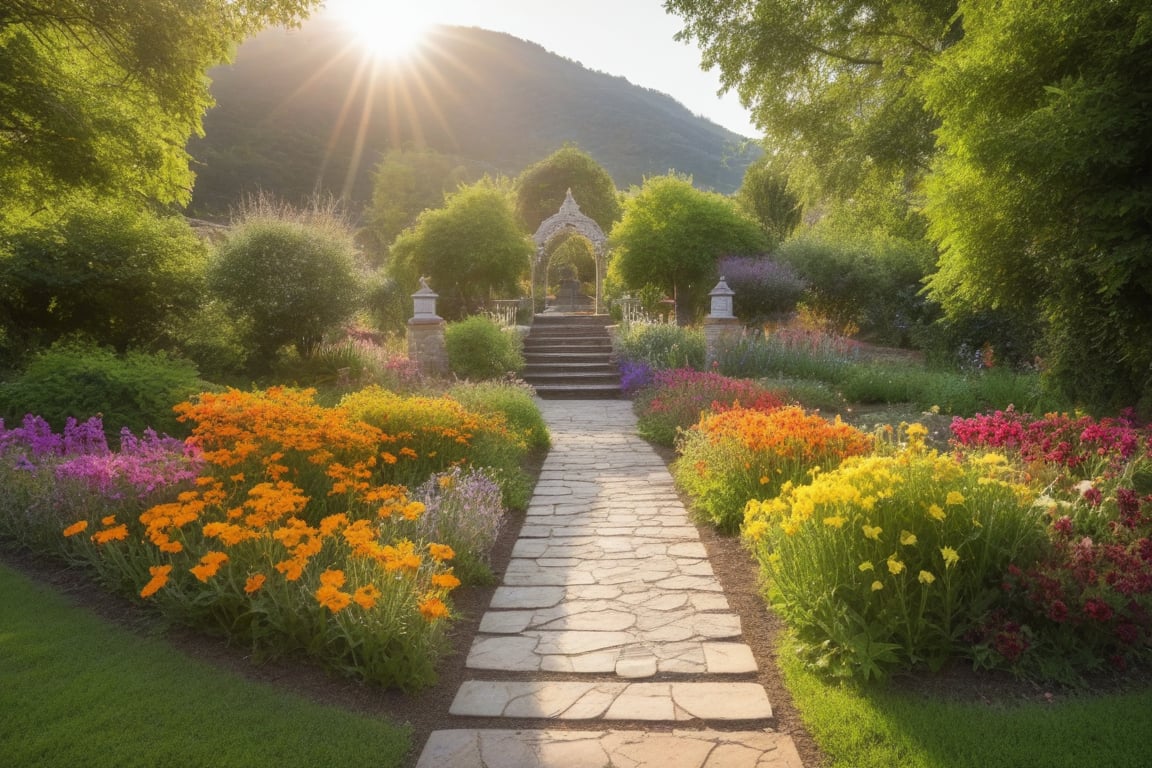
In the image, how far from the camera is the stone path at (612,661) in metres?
2.61

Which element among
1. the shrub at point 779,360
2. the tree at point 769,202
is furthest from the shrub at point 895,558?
the tree at point 769,202

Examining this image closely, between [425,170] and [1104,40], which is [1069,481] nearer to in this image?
[1104,40]

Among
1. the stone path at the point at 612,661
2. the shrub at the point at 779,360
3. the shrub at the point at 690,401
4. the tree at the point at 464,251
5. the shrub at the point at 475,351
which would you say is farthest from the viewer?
the tree at the point at 464,251

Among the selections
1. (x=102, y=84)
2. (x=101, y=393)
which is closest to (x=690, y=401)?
(x=101, y=393)

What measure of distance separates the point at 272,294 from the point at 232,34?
407cm

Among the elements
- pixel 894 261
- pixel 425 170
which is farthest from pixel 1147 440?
pixel 425 170

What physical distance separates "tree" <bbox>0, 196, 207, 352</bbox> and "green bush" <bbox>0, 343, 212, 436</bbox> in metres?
2.29

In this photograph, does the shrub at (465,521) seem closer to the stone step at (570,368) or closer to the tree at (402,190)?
the stone step at (570,368)

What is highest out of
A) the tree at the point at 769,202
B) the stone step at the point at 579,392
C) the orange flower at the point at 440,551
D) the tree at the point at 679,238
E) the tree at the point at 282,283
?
the tree at the point at 769,202

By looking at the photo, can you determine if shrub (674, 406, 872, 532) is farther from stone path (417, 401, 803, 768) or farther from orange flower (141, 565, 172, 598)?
orange flower (141, 565, 172, 598)

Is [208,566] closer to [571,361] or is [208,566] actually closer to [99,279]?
[99,279]

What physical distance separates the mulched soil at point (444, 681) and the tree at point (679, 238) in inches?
581

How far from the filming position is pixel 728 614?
3785 millimetres

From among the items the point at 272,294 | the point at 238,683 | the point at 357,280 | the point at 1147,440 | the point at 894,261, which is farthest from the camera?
the point at 894,261
